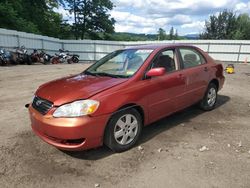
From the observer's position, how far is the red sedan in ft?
10.6

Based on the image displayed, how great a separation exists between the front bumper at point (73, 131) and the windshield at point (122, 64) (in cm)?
105

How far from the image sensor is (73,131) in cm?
314

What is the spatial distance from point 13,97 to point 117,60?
396 cm

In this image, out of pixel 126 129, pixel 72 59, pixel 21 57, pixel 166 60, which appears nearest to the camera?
pixel 126 129

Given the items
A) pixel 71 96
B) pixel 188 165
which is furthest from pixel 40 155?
pixel 188 165

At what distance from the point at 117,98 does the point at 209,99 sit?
3.09 meters

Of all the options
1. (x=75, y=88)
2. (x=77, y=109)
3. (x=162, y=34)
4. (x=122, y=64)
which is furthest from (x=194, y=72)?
(x=162, y=34)

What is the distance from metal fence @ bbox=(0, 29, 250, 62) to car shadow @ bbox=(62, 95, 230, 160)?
1598 cm

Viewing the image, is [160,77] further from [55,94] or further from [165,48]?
→ [55,94]

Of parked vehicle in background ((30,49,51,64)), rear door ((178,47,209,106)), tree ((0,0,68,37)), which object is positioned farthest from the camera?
tree ((0,0,68,37))

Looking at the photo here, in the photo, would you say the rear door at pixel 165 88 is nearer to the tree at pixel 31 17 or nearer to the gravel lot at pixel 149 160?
the gravel lot at pixel 149 160

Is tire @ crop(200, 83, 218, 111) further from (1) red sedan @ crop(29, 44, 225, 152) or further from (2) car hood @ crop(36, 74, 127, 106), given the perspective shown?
(2) car hood @ crop(36, 74, 127, 106)

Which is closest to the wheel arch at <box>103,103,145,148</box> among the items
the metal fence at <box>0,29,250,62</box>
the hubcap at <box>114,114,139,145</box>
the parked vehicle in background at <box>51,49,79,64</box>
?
the hubcap at <box>114,114,139,145</box>

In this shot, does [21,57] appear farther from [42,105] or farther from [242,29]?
[242,29]
